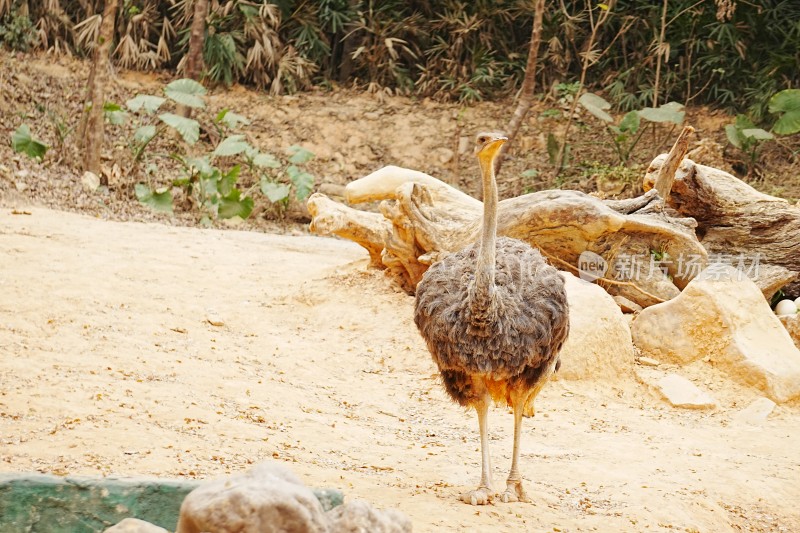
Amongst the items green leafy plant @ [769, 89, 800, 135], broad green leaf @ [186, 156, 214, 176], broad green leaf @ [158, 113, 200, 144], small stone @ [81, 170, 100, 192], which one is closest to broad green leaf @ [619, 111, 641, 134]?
green leafy plant @ [769, 89, 800, 135]

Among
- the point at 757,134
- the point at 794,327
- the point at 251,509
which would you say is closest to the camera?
the point at 251,509

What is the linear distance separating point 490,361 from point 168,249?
5956 mm

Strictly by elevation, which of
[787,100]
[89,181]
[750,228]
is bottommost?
[89,181]

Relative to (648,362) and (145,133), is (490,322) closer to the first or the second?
(648,362)

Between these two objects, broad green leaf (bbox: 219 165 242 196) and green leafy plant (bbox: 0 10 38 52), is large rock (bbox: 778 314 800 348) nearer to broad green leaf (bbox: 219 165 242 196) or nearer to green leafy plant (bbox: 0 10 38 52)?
broad green leaf (bbox: 219 165 242 196)

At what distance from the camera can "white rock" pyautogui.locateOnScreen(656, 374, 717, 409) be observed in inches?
300

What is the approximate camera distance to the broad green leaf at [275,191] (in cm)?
1452

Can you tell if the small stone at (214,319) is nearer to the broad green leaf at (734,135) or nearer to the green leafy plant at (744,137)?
the green leafy plant at (744,137)

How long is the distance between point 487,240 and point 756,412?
3.65 m

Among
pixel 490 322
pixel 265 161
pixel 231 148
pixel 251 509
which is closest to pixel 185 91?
pixel 231 148

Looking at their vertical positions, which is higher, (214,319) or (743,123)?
(743,123)

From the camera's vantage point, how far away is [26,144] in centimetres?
1331

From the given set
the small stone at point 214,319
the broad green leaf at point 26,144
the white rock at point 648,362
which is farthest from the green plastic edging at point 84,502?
the broad green leaf at point 26,144

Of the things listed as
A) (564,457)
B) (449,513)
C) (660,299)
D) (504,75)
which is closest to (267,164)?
(504,75)
